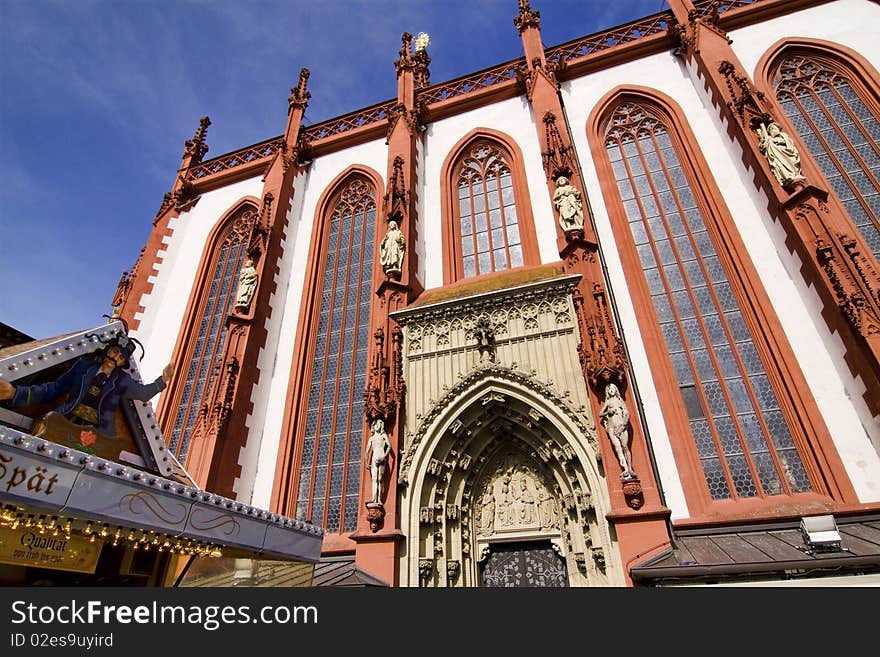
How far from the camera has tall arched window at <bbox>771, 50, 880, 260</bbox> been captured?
34.4 feet

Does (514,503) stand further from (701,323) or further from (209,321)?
(209,321)

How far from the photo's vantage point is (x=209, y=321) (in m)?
15.2

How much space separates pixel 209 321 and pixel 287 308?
9.35 ft

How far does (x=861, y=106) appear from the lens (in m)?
11.7

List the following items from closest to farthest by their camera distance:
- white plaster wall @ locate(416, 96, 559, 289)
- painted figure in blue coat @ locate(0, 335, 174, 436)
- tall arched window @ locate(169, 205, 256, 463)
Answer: painted figure in blue coat @ locate(0, 335, 174, 436) → white plaster wall @ locate(416, 96, 559, 289) → tall arched window @ locate(169, 205, 256, 463)

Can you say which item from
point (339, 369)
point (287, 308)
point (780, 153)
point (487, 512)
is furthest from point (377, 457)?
point (780, 153)

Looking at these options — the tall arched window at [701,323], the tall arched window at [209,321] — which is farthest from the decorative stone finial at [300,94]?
the tall arched window at [701,323]

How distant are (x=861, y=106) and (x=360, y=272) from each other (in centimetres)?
1297

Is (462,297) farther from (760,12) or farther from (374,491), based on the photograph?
(760,12)

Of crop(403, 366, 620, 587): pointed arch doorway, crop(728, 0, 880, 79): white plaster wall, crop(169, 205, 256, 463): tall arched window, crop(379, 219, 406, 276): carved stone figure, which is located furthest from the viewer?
crop(169, 205, 256, 463): tall arched window

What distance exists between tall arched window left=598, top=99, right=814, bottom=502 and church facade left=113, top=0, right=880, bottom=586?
53mm

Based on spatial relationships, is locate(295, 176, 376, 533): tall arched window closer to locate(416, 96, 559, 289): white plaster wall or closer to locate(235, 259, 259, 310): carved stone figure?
locate(235, 259, 259, 310): carved stone figure

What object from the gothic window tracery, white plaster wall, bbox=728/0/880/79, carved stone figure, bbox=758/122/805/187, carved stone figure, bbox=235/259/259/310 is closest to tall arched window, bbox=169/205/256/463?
carved stone figure, bbox=235/259/259/310

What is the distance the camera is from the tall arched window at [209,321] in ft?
44.2
